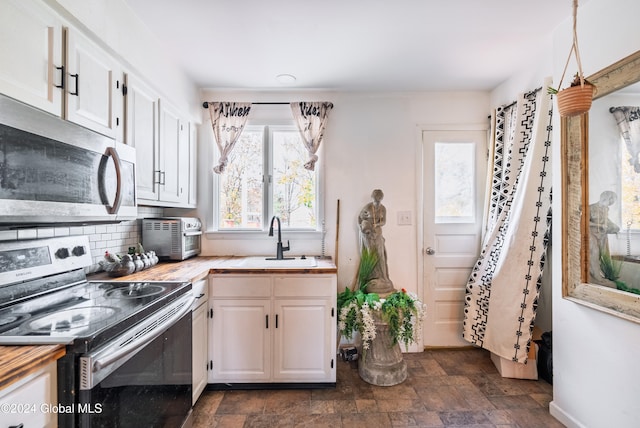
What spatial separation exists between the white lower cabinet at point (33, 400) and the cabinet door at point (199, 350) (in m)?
1.01

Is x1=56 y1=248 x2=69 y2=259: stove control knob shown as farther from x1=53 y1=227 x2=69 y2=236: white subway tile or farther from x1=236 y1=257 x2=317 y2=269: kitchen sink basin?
x1=236 y1=257 x2=317 y2=269: kitchen sink basin

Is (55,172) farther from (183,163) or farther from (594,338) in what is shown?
(594,338)

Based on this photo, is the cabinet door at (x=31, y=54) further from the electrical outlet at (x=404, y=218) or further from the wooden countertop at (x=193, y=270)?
the electrical outlet at (x=404, y=218)

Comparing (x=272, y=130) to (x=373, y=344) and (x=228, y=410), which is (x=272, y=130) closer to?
(x=373, y=344)

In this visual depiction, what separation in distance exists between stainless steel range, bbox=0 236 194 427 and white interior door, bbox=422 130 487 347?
213 centimetres

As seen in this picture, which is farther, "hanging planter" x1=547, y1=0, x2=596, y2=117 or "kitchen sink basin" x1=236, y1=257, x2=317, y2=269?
"kitchen sink basin" x1=236, y1=257, x2=317, y2=269

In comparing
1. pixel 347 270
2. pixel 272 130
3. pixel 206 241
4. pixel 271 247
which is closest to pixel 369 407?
pixel 347 270

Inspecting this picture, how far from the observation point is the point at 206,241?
281 centimetres

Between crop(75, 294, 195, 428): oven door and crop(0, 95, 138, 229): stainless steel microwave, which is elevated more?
crop(0, 95, 138, 229): stainless steel microwave

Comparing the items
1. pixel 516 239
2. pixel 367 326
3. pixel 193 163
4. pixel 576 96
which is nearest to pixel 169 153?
pixel 193 163

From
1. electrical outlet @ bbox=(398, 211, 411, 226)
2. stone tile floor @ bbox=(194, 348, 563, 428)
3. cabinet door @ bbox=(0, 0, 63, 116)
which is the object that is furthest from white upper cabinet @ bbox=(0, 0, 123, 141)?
electrical outlet @ bbox=(398, 211, 411, 226)

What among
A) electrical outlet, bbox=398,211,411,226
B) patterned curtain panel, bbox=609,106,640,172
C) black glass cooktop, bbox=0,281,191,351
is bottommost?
black glass cooktop, bbox=0,281,191,351

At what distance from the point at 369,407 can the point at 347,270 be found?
1122 mm

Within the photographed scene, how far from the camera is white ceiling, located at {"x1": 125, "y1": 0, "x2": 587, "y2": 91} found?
1.72 metres
